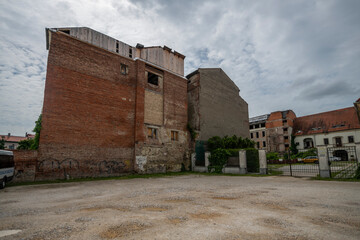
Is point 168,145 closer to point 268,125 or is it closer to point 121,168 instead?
point 121,168

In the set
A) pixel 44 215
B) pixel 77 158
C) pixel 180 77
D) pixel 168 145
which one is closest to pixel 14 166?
pixel 77 158

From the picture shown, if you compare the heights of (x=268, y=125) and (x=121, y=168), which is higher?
(x=268, y=125)

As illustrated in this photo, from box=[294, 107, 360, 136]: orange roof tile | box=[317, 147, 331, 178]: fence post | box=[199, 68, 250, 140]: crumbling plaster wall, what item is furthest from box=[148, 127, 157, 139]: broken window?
box=[294, 107, 360, 136]: orange roof tile

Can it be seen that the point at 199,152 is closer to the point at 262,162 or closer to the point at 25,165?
the point at 262,162

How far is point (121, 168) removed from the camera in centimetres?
1662

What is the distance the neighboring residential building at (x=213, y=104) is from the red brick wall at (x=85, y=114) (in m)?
8.59

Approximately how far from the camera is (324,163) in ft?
41.7

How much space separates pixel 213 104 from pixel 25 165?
20132 millimetres

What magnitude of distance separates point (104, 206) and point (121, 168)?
37.4 ft

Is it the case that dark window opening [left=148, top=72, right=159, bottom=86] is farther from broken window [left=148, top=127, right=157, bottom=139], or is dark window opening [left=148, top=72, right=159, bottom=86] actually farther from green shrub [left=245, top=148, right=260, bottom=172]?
green shrub [left=245, top=148, right=260, bottom=172]

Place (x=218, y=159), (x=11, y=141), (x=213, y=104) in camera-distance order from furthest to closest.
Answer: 1. (x=11, y=141)
2. (x=213, y=104)
3. (x=218, y=159)

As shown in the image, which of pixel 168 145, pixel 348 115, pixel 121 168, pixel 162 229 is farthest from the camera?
pixel 348 115

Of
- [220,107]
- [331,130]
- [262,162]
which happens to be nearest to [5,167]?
[262,162]

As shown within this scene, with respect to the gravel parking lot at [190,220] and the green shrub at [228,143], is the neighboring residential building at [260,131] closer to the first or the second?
the green shrub at [228,143]
